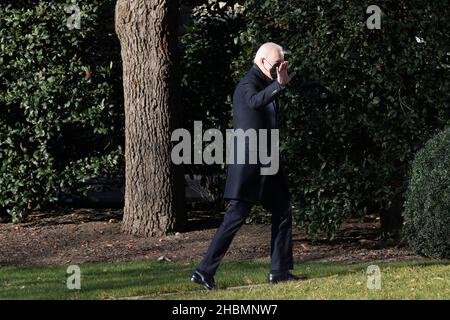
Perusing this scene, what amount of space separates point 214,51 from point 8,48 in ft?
8.70

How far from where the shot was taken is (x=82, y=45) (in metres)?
14.5

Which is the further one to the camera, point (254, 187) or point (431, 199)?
point (431, 199)

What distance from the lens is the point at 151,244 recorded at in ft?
42.2

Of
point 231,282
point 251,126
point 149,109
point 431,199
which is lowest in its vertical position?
point 231,282

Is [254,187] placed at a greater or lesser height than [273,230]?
greater

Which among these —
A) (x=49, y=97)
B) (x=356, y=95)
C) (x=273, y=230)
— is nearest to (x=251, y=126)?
(x=273, y=230)

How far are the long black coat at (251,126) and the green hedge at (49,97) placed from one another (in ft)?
15.4

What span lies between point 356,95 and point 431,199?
1.56 m

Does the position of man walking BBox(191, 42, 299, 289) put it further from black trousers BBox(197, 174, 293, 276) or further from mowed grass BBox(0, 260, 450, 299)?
mowed grass BBox(0, 260, 450, 299)

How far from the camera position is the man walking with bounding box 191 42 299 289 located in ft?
31.1

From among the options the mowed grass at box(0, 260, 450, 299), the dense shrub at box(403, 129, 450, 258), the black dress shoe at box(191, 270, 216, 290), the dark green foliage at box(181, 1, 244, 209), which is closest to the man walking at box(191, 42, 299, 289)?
the black dress shoe at box(191, 270, 216, 290)

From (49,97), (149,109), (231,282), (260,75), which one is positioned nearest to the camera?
(260,75)

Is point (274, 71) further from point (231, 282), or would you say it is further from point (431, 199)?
point (431, 199)

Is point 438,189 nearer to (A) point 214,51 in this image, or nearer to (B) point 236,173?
(B) point 236,173
